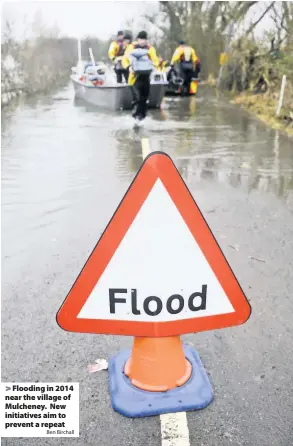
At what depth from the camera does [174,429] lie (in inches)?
95.7

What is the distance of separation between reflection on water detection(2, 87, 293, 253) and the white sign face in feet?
10.4

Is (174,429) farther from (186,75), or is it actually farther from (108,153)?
(186,75)

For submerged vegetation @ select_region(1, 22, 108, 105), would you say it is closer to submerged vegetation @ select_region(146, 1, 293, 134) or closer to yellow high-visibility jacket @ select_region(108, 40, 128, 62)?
yellow high-visibility jacket @ select_region(108, 40, 128, 62)

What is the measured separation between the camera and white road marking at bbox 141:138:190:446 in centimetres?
235

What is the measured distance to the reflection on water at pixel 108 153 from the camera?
260 inches

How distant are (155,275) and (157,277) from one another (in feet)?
0.05

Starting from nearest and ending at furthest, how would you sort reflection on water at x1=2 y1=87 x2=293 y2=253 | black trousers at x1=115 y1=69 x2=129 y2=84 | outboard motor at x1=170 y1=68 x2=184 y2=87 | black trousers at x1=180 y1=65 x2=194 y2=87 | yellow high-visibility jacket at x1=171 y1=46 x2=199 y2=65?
reflection on water at x1=2 y1=87 x2=293 y2=253 < black trousers at x1=115 y1=69 x2=129 y2=84 < yellow high-visibility jacket at x1=171 y1=46 x2=199 y2=65 < black trousers at x1=180 y1=65 x2=194 y2=87 < outboard motor at x1=170 y1=68 x2=184 y2=87

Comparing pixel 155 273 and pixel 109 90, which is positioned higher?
pixel 155 273

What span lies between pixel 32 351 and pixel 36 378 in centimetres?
30

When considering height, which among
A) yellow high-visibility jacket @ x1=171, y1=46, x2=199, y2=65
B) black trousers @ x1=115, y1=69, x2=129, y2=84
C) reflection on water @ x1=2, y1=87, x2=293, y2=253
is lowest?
reflection on water @ x1=2, y1=87, x2=293, y2=253

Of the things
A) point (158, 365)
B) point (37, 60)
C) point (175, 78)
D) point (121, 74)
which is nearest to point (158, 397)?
point (158, 365)

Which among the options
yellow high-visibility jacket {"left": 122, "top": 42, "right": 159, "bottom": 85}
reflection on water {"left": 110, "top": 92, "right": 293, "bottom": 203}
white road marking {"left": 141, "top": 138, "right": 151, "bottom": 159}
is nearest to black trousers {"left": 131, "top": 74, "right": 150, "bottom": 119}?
yellow high-visibility jacket {"left": 122, "top": 42, "right": 159, "bottom": 85}

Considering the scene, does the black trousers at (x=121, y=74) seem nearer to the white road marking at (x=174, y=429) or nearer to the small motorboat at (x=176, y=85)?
the small motorboat at (x=176, y=85)

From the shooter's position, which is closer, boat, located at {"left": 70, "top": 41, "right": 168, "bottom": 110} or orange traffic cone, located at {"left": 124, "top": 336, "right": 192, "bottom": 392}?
orange traffic cone, located at {"left": 124, "top": 336, "right": 192, "bottom": 392}
